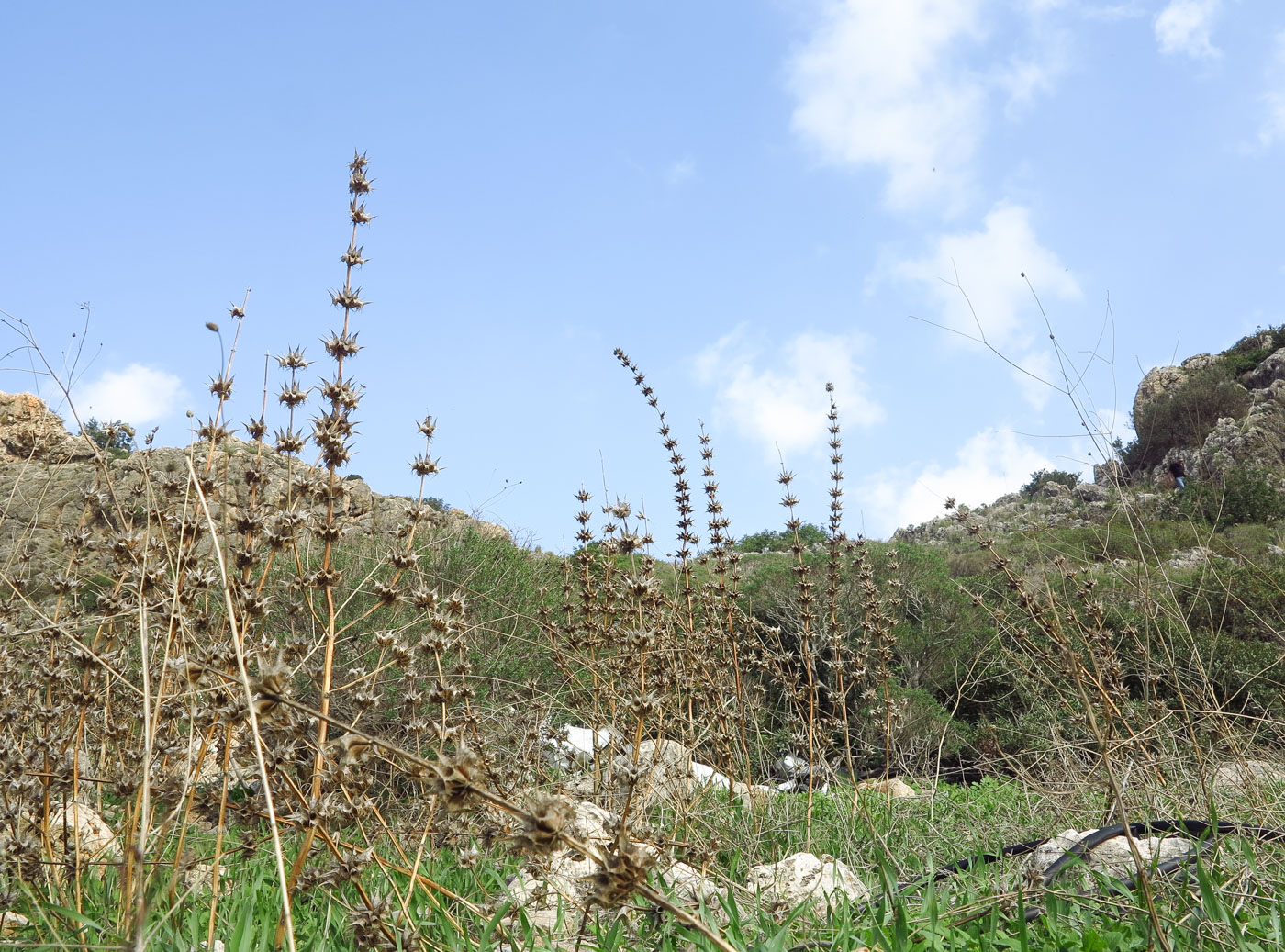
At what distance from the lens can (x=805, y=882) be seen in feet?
9.53

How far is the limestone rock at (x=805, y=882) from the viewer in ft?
8.91

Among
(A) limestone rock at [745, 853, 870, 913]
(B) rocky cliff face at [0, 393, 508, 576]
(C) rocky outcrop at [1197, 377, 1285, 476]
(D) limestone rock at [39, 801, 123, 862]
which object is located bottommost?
(A) limestone rock at [745, 853, 870, 913]

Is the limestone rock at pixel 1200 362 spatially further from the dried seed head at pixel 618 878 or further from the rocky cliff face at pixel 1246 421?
the dried seed head at pixel 618 878

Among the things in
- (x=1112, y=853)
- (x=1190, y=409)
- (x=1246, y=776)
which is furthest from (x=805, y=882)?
(x=1190, y=409)

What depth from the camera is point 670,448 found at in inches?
213

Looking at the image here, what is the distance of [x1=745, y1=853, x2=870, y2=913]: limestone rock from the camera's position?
107 inches

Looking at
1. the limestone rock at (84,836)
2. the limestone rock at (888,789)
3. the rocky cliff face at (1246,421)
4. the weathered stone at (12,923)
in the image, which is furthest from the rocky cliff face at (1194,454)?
the weathered stone at (12,923)

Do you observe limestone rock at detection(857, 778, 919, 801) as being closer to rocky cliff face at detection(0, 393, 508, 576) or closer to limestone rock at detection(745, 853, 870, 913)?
limestone rock at detection(745, 853, 870, 913)

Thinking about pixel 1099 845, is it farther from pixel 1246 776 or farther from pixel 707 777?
pixel 707 777

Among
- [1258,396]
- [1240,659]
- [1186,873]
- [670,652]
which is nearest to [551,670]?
[670,652]

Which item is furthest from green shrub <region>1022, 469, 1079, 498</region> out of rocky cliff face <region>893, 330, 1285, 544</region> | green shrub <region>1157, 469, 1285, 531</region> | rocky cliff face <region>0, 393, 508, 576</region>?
rocky cliff face <region>0, 393, 508, 576</region>

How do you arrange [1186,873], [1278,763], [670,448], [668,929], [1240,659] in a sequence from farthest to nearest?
[1240,659] → [670,448] → [1278,763] → [1186,873] → [668,929]

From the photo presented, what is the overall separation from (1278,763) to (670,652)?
3688 mm

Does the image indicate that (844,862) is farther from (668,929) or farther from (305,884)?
(305,884)
